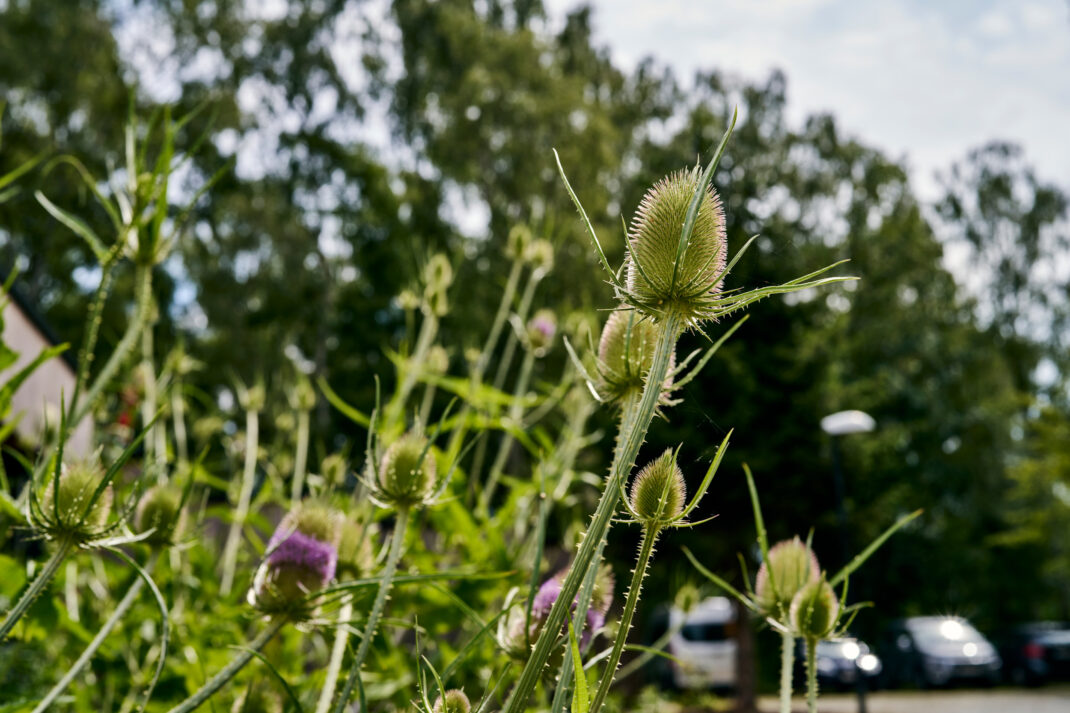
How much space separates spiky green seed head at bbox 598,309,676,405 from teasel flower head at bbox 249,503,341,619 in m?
0.33

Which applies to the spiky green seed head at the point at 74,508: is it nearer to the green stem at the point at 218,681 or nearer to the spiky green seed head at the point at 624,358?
the green stem at the point at 218,681

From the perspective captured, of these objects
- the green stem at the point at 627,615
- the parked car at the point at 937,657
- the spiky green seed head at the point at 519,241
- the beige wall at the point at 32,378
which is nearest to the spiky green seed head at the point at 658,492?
the green stem at the point at 627,615

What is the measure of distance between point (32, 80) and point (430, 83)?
6725 millimetres

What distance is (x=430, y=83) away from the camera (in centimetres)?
1634

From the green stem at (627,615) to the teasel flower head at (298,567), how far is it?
1.13ft

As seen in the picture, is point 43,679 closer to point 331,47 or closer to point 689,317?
point 689,317

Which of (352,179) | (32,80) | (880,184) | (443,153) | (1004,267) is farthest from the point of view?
(1004,267)

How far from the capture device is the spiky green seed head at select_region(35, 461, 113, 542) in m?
0.74

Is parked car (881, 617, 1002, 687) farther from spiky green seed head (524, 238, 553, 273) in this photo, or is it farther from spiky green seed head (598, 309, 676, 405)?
spiky green seed head (598, 309, 676, 405)

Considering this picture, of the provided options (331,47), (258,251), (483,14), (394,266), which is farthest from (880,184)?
(258,251)

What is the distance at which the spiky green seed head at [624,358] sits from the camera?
675 mm

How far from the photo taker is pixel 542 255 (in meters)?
2.41

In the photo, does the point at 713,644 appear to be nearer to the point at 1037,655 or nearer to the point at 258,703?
the point at 1037,655

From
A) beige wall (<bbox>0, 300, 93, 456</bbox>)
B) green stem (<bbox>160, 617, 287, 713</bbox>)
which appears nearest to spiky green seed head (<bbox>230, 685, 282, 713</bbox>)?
green stem (<bbox>160, 617, 287, 713</bbox>)
